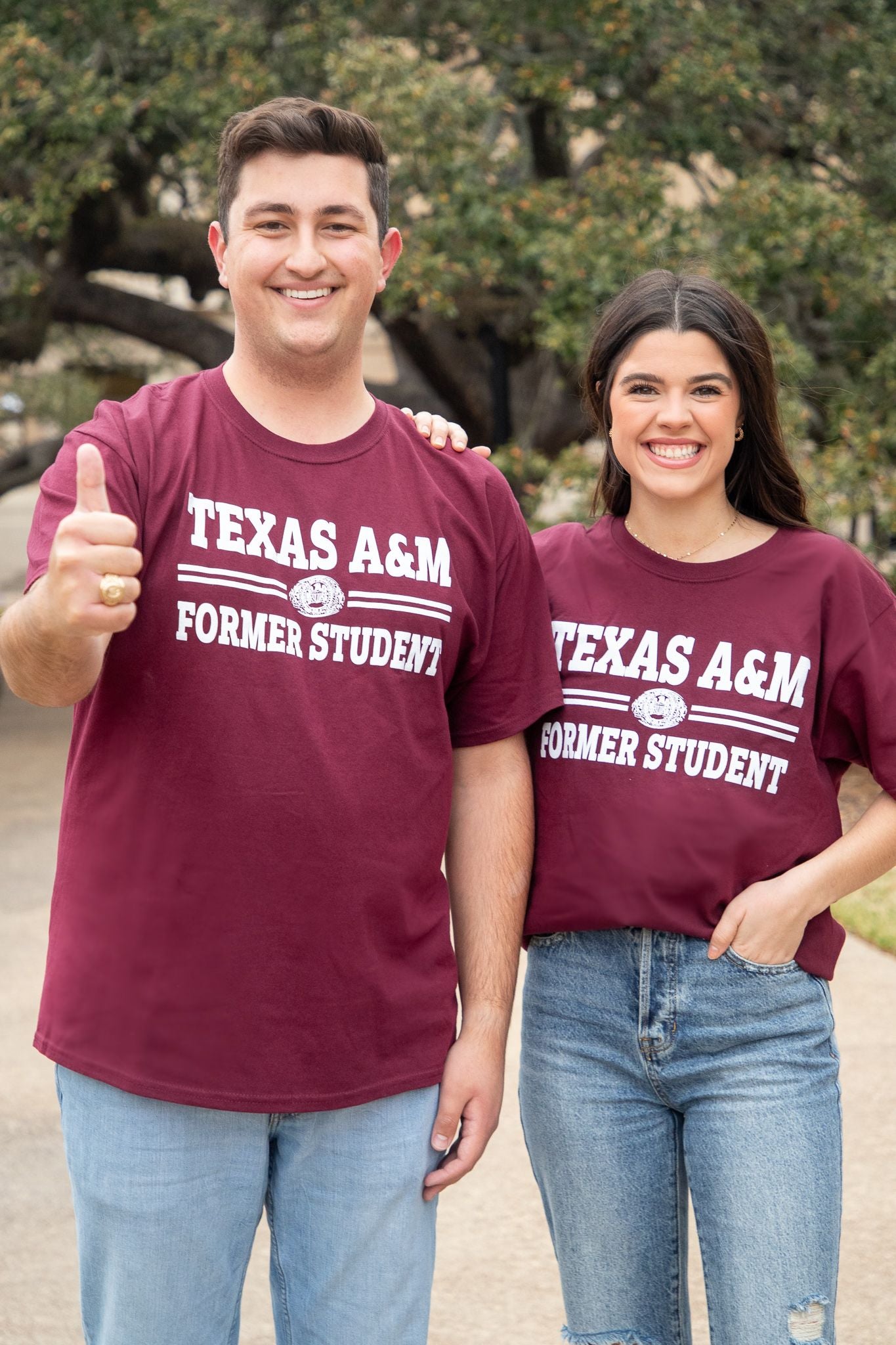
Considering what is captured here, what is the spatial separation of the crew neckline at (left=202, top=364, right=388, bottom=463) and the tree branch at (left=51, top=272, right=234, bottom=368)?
940 cm

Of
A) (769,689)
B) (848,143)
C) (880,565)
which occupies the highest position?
(848,143)

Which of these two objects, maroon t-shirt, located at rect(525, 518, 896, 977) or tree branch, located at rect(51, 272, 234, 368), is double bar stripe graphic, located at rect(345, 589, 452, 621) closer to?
maroon t-shirt, located at rect(525, 518, 896, 977)

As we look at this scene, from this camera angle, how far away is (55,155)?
8633 millimetres

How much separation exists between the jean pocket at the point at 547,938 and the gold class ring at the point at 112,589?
917 mm

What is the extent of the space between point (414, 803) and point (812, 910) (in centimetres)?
63

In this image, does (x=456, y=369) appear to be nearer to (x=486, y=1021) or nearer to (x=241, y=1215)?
(x=486, y=1021)

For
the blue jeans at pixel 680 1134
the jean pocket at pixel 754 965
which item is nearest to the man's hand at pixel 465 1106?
the blue jeans at pixel 680 1134

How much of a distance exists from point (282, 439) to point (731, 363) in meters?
0.75

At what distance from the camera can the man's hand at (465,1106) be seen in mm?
2176

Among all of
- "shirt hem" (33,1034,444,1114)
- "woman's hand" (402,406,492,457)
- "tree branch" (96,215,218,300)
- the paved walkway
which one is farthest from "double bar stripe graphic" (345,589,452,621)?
"tree branch" (96,215,218,300)

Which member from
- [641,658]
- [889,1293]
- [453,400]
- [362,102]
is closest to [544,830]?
[641,658]

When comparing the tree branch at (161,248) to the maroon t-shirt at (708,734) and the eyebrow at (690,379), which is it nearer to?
the eyebrow at (690,379)

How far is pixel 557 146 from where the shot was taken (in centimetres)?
970

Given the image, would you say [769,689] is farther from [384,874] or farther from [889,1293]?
[889,1293]
